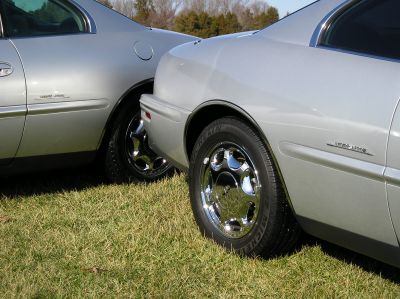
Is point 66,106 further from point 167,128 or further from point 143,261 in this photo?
point 143,261

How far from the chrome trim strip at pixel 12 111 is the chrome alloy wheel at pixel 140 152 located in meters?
0.86

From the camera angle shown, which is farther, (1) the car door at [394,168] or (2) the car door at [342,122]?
(2) the car door at [342,122]

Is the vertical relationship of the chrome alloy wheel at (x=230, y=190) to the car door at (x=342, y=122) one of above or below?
below

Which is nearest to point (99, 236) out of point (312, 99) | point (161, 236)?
point (161, 236)

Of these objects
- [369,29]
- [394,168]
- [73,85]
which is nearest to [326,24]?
[369,29]

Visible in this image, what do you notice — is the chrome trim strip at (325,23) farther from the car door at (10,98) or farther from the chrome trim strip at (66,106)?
the car door at (10,98)

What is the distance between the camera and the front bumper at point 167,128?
3668mm

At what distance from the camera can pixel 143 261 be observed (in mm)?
3377

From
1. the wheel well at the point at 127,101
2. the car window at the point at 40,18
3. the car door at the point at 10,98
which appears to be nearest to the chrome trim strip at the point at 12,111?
the car door at the point at 10,98

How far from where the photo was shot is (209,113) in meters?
3.55

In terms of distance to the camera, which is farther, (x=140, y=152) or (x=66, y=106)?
(x=140, y=152)

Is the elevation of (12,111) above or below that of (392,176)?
below

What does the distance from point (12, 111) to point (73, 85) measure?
44 centimetres

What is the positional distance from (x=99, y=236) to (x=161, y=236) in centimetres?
37
